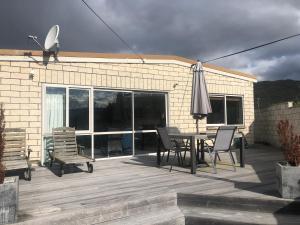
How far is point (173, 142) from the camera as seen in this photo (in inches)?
276

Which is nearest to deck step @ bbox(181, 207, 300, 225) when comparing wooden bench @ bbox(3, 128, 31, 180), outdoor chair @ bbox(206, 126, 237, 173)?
outdoor chair @ bbox(206, 126, 237, 173)

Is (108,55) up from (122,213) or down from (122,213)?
up

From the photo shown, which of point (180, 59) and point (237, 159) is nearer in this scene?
point (237, 159)

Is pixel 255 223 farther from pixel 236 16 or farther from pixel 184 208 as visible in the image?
pixel 236 16

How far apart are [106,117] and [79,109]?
0.81m

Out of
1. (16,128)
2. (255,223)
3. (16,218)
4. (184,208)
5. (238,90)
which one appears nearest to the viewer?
(16,218)

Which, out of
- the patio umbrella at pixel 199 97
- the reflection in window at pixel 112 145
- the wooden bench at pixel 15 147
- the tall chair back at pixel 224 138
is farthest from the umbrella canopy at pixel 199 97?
the wooden bench at pixel 15 147

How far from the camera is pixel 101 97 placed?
327 inches

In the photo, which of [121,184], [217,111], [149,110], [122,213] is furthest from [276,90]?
[122,213]

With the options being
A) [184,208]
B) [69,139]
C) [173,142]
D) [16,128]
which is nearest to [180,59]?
[173,142]

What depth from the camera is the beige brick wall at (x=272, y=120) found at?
32.9ft

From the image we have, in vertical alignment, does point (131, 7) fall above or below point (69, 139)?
above

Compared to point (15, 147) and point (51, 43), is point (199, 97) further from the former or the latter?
point (15, 147)

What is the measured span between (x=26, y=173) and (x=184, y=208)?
10.5 feet
